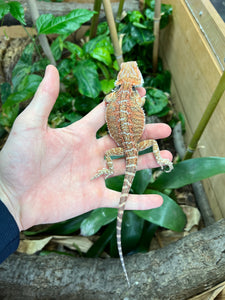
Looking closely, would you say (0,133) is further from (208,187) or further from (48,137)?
(208,187)

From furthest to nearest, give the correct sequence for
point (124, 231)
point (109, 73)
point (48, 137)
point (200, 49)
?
point (109, 73) → point (200, 49) → point (124, 231) → point (48, 137)

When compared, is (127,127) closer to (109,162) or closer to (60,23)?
(109,162)

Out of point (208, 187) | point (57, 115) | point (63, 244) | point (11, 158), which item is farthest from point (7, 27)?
point (208, 187)

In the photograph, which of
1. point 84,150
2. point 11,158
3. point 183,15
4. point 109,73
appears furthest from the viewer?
point 109,73

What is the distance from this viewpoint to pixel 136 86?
72.1 inches

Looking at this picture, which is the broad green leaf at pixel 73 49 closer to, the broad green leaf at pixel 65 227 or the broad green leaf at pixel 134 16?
the broad green leaf at pixel 134 16

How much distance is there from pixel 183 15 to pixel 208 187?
146cm

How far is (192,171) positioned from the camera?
1538mm

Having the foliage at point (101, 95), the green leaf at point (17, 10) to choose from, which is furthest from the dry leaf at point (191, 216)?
the green leaf at point (17, 10)

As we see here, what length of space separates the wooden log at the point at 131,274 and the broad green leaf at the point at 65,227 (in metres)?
0.28

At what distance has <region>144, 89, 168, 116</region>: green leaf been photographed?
231 cm

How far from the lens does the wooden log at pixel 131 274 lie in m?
1.43

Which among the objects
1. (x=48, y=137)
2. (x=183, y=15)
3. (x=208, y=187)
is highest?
(x=183, y=15)

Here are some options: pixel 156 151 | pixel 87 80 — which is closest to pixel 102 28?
pixel 87 80
